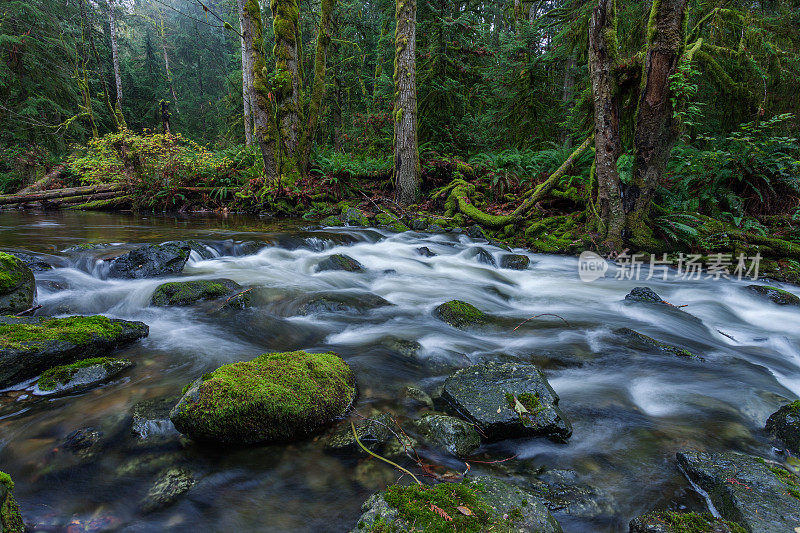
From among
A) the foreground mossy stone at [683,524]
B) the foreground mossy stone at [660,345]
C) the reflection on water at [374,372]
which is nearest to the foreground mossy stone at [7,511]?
the reflection on water at [374,372]

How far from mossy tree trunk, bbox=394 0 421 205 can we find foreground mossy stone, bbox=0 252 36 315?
8.93m

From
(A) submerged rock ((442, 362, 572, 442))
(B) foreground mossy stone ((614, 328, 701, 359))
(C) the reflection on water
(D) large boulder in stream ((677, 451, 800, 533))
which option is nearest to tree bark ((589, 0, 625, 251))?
(C) the reflection on water

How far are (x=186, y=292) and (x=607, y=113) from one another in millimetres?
7624

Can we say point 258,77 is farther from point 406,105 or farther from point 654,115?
point 654,115

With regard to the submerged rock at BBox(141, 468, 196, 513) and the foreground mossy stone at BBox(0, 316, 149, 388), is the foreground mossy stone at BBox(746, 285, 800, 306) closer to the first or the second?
the submerged rock at BBox(141, 468, 196, 513)

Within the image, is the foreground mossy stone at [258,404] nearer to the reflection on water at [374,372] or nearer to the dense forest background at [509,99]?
the reflection on water at [374,372]

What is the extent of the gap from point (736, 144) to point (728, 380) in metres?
6.73

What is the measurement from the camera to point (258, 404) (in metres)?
2.32

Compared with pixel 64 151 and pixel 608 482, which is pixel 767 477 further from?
pixel 64 151

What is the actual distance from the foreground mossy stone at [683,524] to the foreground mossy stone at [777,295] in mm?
5610

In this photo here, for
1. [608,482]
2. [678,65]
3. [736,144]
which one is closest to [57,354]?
[608,482]

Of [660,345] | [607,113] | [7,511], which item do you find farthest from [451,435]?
[607,113]

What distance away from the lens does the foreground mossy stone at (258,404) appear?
2.27 m

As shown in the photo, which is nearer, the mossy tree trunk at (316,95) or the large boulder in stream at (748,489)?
the large boulder in stream at (748,489)
